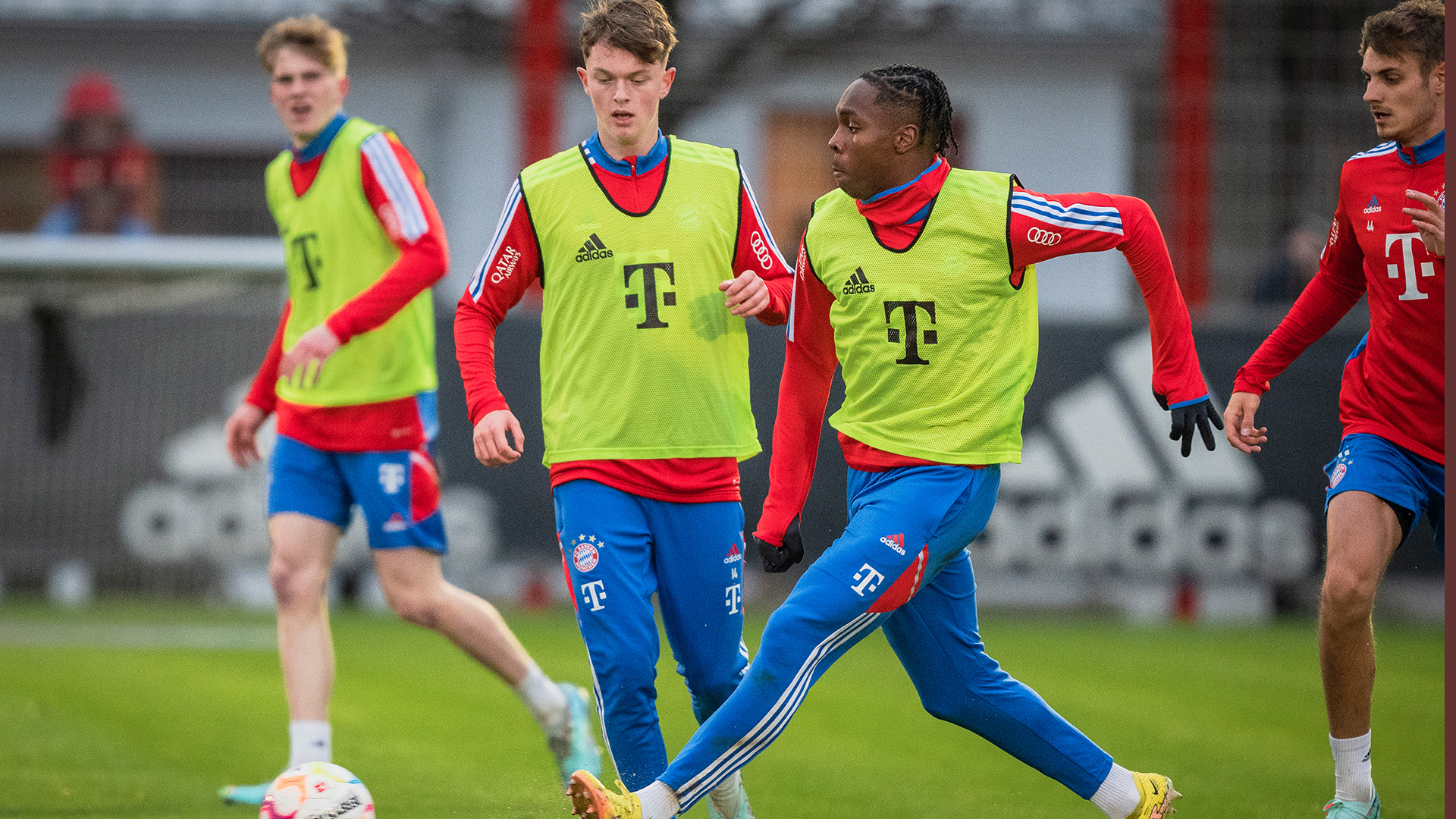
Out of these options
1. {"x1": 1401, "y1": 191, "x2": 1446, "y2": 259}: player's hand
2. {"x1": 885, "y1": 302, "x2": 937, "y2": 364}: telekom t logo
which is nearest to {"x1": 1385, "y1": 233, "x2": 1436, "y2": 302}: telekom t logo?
{"x1": 1401, "y1": 191, "x2": 1446, "y2": 259}: player's hand

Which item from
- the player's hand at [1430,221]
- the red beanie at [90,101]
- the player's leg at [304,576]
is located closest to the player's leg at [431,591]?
the player's leg at [304,576]

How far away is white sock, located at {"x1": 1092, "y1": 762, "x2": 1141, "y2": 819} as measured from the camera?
4270 mm

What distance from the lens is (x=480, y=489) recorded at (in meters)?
10.9

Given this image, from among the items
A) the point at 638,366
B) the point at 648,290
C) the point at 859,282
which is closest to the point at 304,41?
the point at 648,290

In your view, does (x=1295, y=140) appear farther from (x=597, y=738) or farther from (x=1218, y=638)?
(x=597, y=738)

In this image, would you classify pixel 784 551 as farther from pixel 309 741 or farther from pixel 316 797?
pixel 309 741

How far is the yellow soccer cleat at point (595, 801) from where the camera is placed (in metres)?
3.82

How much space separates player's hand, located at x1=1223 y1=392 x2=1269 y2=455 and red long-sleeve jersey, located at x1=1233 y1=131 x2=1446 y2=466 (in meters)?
0.06

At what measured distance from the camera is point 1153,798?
4289 millimetres

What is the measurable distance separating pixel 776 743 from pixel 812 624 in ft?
9.12

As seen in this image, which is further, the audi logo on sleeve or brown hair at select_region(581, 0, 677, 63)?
brown hair at select_region(581, 0, 677, 63)

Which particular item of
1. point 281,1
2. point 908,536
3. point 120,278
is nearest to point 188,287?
point 120,278

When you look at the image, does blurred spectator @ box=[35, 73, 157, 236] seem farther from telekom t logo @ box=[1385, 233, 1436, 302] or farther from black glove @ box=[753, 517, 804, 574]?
telekom t logo @ box=[1385, 233, 1436, 302]

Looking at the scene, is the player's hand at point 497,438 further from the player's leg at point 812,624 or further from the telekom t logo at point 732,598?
the player's leg at point 812,624
